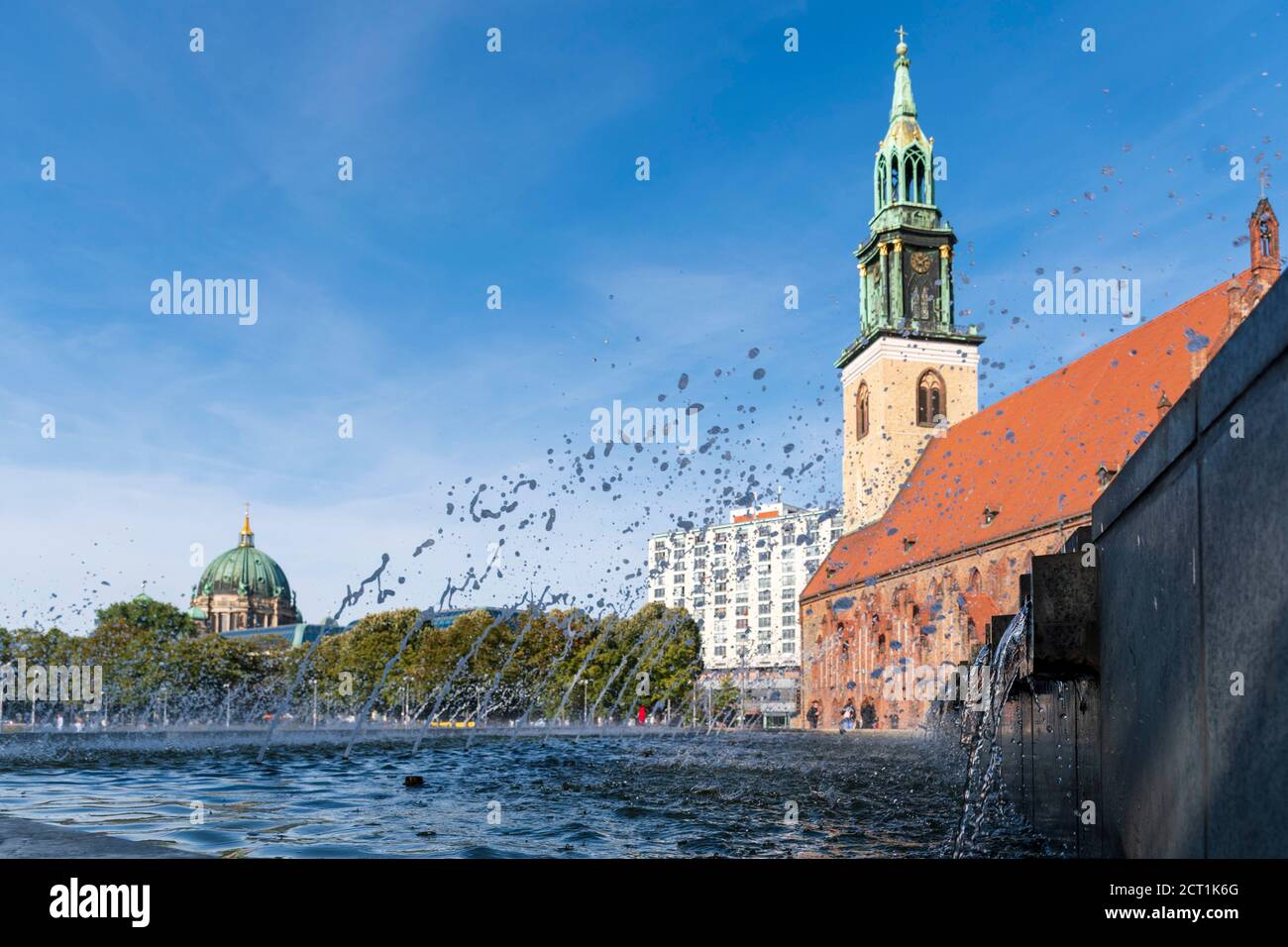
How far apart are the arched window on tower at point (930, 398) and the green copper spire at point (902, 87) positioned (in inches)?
730

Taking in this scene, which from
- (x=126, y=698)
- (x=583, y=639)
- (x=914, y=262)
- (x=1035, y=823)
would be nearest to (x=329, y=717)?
(x=126, y=698)

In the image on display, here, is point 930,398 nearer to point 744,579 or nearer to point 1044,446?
point 1044,446

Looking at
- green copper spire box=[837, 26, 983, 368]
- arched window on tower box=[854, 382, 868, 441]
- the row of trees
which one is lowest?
the row of trees

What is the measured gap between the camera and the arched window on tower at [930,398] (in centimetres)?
7594

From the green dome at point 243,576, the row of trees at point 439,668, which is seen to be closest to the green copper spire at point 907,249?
the row of trees at point 439,668

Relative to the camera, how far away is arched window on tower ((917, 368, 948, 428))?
75.9 m

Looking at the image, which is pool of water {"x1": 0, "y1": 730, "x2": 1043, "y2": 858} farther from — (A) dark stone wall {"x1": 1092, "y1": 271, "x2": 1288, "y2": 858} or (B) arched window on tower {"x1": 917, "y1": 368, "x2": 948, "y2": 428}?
(B) arched window on tower {"x1": 917, "y1": 368, "x2": 948, "y2": 428}

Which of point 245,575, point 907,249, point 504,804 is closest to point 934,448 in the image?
point 907,249

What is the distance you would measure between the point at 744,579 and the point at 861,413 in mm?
87345

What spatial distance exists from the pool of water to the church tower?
51554 millimetres

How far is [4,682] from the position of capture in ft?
231

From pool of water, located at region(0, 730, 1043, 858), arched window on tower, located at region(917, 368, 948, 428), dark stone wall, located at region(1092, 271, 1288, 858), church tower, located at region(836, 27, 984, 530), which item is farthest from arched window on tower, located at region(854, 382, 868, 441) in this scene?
dark stone wall, located at region(1092, 271, 1288, 858)

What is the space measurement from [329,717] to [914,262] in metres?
58.8

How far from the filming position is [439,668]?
78625mm
